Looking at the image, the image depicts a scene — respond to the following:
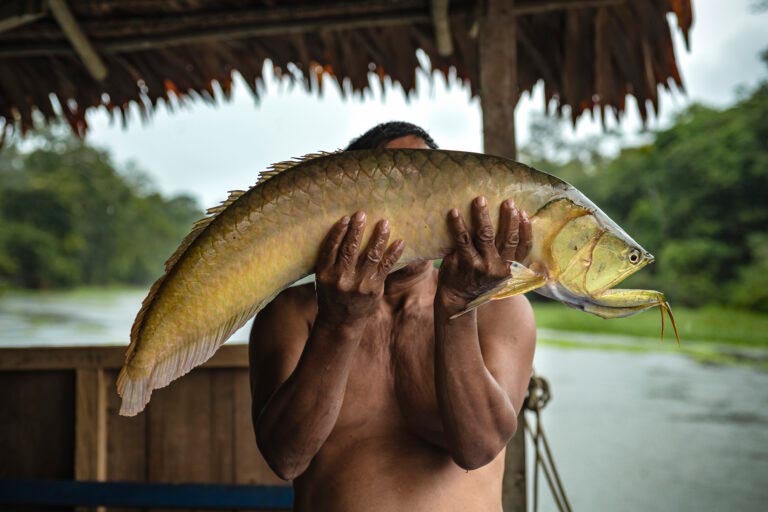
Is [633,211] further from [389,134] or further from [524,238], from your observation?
[524,238]

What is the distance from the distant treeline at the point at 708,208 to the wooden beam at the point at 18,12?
2304 centimetres

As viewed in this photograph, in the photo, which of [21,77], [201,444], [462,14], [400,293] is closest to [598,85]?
[462,14]

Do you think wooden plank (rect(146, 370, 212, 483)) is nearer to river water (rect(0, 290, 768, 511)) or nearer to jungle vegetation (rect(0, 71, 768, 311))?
river water (rect(0, 290, 768, 511))

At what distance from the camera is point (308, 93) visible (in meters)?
4.12

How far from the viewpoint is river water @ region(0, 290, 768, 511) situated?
10.6m

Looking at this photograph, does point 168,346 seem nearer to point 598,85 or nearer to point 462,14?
point 462,14

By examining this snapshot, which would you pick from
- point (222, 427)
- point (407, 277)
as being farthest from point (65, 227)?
point (407, 277)

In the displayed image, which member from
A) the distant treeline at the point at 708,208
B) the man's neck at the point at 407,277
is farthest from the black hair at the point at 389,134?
the distant treeline at the point at 708,208

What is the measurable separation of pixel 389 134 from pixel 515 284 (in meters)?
0.67

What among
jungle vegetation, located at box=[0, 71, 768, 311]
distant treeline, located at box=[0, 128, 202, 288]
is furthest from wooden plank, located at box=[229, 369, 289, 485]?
distant treeline, located at box=[0, 128, 202, 288]

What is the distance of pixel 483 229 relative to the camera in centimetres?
139

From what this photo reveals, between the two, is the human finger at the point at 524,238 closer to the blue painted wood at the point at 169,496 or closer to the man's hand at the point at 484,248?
the man's hand at the point at 484,248

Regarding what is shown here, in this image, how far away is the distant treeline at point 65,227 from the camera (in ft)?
74.5

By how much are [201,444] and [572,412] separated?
48.6ft
